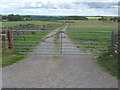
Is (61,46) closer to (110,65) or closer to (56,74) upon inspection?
(110,65)

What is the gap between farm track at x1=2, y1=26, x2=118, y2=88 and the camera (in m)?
4.50

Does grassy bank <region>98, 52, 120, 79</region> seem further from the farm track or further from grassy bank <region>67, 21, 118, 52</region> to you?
Answer: grassy bank <region>67, 21, 118, 52</region>

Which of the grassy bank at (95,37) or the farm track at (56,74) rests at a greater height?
the grassy bank at (95,37)

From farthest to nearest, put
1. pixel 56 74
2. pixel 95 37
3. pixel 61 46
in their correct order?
pixel 61 46
pixel 95 37
pixel 56 74

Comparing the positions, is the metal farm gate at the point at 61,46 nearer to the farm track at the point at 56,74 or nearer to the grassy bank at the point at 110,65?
the farm track at the point at 56,74

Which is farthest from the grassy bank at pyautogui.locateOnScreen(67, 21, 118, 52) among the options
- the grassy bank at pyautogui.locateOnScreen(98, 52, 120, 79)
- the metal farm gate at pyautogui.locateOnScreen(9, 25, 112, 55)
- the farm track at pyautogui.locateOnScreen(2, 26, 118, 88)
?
the farm track at pyautogui.locateOnScreen(2, 26, 118, 88)

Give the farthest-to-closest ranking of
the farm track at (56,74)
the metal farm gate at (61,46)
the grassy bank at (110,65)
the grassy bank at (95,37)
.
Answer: the grassy bank at (95,37) → the metal farm gate at (61,46) → the grassy bank at (110,65) → the farm track at (56,74)

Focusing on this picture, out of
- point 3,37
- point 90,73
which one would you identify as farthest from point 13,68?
point 3,37

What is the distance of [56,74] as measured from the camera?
5.30m

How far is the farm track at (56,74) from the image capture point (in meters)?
4.50

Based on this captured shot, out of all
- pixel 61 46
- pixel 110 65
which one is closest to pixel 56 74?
pixel 110 65

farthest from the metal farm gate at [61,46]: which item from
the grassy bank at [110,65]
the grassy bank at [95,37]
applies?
the grassy bank at [110,65]

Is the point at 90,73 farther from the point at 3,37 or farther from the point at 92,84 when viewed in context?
the point at 3,37

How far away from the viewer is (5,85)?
4438 millimetres
